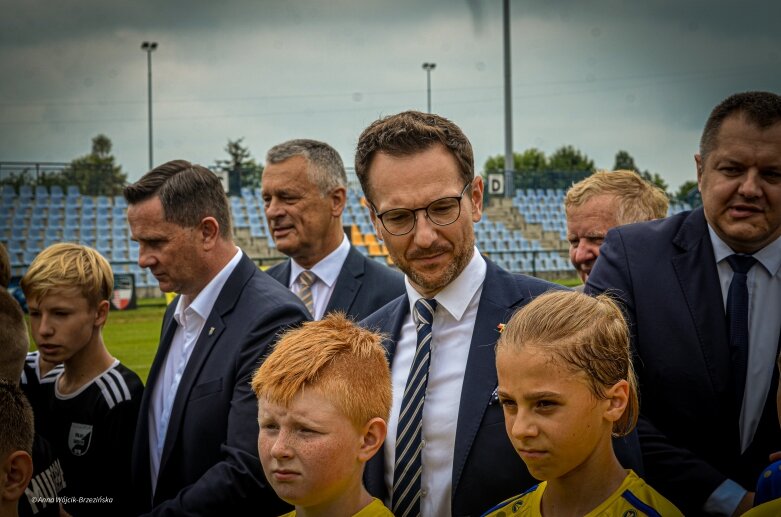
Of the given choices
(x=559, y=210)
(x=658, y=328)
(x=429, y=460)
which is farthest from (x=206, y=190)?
(x=559, y=210)

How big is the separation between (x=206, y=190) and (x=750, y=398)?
Answer: 2249mm

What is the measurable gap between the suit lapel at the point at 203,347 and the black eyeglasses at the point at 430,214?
3.08ft

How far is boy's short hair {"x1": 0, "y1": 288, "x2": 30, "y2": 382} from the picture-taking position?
3.27 m

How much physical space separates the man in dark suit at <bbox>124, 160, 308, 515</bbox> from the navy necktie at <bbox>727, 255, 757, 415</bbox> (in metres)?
1.52

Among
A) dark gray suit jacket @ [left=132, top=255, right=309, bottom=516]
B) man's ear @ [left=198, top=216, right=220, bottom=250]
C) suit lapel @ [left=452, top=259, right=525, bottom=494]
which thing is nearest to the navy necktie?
suit lapel @ [left=452, top=259, right=525, bottom=494]

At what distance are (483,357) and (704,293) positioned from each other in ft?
2.46

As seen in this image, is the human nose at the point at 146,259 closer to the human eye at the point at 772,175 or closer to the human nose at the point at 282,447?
the human nose at the point at 282,447

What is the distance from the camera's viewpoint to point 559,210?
34688 millimetres

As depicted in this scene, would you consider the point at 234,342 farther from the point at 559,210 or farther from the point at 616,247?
the point at 559,210

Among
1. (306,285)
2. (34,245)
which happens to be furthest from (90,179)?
(306,285)

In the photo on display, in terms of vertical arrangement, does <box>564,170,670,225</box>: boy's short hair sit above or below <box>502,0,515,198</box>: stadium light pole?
below

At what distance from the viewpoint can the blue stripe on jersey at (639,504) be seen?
2.15 m

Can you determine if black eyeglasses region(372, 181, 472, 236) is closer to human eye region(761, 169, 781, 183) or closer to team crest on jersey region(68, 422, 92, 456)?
human eye region(761, 169, 781, 183)

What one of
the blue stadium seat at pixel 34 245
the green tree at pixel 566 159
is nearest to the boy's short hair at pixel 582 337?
the blue stadium seat at pixel 34 245
